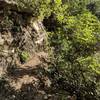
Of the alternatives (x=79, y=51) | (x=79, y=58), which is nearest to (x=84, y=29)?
(x=79, y=51)

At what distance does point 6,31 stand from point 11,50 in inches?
50.4

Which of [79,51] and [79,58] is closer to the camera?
[79,58]

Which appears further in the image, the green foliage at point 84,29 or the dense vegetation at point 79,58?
the green foliage at point 84,29

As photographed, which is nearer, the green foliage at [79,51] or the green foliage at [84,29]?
the green foliage at [79,51]

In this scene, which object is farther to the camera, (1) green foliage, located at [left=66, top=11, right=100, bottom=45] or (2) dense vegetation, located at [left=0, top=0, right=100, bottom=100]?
(1) green foliage, located at [left=66, top=11, right=100, bottom=45]

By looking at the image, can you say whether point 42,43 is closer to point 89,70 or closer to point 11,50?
point 11,50

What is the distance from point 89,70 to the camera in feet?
35.8

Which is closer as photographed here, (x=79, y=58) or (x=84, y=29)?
(x=79, y=58)

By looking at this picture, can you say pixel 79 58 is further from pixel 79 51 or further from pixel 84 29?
pixel 84 29

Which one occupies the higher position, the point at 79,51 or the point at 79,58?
the point at 79,51

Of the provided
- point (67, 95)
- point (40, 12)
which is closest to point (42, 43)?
point (40, 12)

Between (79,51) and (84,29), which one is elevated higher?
(84,29)

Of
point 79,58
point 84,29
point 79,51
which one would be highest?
point 84,29

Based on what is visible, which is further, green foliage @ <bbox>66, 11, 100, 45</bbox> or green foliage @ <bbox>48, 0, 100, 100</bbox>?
green foliage @ <bbox>66, 11, 100, 45</bbox>
